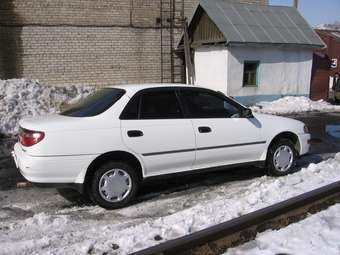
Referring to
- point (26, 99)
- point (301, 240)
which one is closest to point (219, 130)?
point (301, 240)

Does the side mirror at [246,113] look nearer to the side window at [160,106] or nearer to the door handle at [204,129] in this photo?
the door handle at [204,129]

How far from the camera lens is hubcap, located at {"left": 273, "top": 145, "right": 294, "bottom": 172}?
7406 mm

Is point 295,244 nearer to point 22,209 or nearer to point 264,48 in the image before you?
point 22,209

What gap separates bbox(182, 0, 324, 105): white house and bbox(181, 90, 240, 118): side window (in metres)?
10.5

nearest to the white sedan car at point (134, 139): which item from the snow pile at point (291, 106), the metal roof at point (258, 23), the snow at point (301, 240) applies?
the snow at point (301, 240)

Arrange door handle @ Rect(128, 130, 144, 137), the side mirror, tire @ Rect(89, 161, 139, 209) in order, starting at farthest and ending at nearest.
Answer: the side mirror, door handle @ Rect(128, 130, 144, 137), tire @ Rect(89, 161, 139, 209)

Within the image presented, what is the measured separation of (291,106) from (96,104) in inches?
520

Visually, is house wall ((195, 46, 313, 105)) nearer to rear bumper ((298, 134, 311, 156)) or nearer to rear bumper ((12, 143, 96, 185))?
rear bumper ((298, 134, 311, 156))

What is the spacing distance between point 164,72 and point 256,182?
12.2 m

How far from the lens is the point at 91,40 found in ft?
56.0

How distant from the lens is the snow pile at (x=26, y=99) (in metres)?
11.9

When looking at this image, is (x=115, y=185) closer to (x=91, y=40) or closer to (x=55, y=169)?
(x=55, y=169)

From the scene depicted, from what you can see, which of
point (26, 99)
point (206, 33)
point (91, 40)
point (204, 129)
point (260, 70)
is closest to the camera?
point (204, 129)

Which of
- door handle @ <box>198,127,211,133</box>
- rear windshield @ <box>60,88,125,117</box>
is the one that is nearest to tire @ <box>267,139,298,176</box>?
door handle @ <box>198,127,211,133</box>
